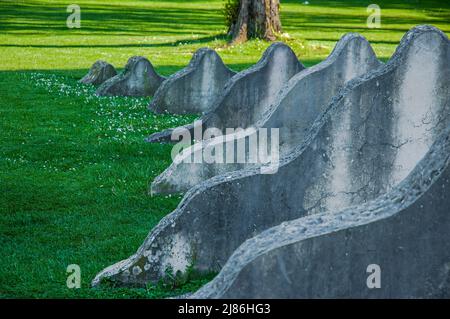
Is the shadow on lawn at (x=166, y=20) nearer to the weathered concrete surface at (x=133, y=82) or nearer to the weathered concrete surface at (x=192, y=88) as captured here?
the weathered concrete surface at (x=133, y=82)

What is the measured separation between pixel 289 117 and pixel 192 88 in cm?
634

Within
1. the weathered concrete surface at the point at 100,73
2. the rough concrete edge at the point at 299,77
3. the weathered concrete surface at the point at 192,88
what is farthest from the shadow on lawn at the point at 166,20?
the rough concrete edge at the point at 299,77

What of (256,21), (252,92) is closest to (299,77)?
(252,92)

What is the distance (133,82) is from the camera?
18.0 metres

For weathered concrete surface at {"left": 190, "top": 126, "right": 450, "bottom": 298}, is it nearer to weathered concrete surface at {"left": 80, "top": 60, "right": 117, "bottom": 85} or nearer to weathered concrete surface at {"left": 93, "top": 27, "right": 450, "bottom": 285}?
weathered concrete surface at {"left": 93, "top": 27, "right": 450, "bottom": 285}

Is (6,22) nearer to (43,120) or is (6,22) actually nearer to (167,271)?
(43,120)

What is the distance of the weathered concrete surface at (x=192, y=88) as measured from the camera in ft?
53.0

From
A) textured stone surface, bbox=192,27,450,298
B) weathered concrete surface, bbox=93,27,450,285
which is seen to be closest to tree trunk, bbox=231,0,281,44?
weathered concrete surface, bbox=93,27,450,285

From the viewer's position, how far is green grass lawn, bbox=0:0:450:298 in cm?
803

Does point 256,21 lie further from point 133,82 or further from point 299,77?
point 299,77

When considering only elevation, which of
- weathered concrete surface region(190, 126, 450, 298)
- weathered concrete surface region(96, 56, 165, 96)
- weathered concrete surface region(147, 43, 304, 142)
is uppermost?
weathered concrete surface region(96, 56, 165, 96)

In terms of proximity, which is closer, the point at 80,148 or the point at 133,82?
the point at 80,148

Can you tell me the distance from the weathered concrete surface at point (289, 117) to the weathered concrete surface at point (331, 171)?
6.99ft

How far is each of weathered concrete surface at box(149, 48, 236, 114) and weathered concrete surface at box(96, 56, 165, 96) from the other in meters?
1.75
